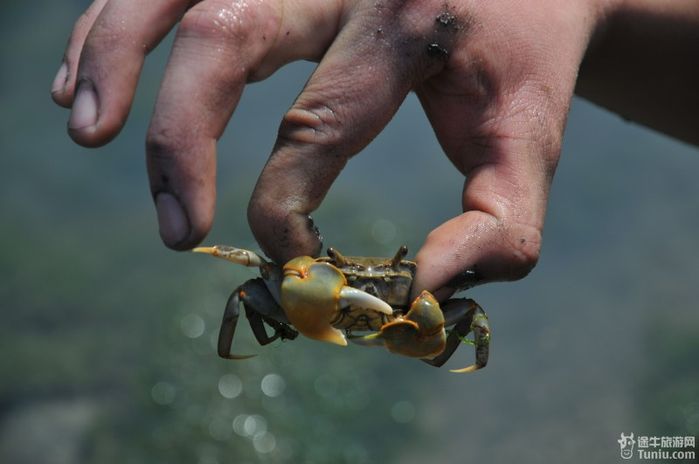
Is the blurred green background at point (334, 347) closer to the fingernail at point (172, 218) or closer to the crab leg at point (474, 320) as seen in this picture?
the crab leg at point (474, 320)

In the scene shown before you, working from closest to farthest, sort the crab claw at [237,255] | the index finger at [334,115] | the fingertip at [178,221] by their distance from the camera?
1. the fingertip at [178,221]
2. the index finger at [334,115]
3. the crab claw at [237,255]

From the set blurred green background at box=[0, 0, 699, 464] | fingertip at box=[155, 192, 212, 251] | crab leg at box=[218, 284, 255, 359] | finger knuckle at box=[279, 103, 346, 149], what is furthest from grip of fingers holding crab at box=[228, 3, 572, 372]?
blurred green background at box=[0, 0, 699, 464]

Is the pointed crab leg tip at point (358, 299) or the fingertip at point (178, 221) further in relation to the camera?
the pointed crab leg tip at point (358, 299)

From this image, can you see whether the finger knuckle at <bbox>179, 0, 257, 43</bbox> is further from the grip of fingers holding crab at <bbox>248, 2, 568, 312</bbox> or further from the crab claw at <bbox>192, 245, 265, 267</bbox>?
the crab claw at <bbox>192, 245, 265, 267</bbox>

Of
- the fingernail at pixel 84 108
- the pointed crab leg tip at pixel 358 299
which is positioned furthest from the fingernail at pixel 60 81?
the pointed crab leg tip at pixel 358 299

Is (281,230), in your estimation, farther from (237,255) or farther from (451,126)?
(451,126)

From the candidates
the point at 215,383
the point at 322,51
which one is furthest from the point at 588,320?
the point at 322,51
